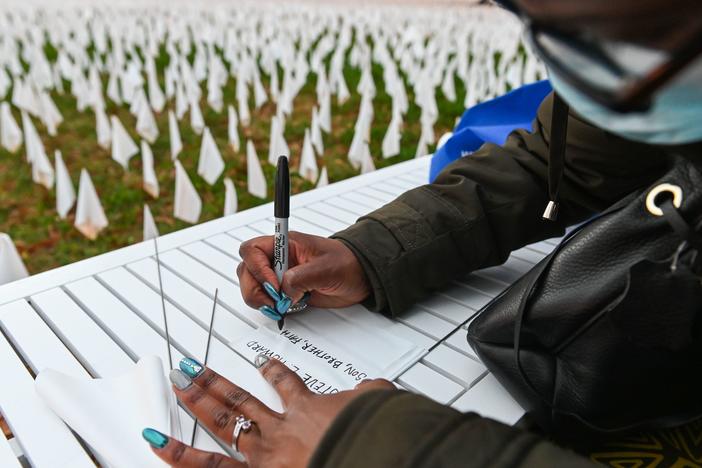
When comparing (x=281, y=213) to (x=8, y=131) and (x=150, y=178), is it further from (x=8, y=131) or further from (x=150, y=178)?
(x=8, y=131)

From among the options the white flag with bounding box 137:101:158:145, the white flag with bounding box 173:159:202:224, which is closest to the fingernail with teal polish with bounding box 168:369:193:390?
the white flag with bounding box 173:159:202:224

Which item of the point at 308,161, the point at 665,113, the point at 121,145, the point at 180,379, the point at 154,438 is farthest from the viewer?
the point at 121,145

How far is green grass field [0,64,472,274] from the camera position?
2131 millimetres

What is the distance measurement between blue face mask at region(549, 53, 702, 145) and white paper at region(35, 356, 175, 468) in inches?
21.3

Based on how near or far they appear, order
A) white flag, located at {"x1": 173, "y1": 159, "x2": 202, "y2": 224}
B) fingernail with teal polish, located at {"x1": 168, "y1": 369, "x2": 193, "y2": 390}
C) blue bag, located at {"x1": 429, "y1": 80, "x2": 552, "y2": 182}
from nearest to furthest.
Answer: fingernail with teal polish, located at {"x1": 168, "y1": 369, "x2": 193, "y2": 390}, blue bag, located at {"x1": 429, "y1": 80, "x2": 552, "y2": 182}, white flag, located at {"x1": 173, "y1": 159, "x2": 202, "y2": 224}

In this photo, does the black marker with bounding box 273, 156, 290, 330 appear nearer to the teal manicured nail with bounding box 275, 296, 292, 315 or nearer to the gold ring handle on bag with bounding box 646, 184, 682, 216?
the teal manicured nail with bounding box 275, 296, 292, 315

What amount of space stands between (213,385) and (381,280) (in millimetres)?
311

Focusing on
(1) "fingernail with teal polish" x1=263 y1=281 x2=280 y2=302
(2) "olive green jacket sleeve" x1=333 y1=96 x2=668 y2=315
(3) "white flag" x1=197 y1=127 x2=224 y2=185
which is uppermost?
(2) "olive green jacket sleeve" x1=333 y1=96 x2=668 y2=315

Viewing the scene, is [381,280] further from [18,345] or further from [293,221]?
[18,345]

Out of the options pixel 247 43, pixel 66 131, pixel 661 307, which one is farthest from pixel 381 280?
pixel 247 43

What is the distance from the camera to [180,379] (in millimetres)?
692

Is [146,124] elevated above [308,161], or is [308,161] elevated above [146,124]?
[308,161]

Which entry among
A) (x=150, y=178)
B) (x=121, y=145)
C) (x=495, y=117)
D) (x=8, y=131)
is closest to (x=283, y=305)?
(x=495, y=117)

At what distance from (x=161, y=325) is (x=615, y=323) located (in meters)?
0.64
